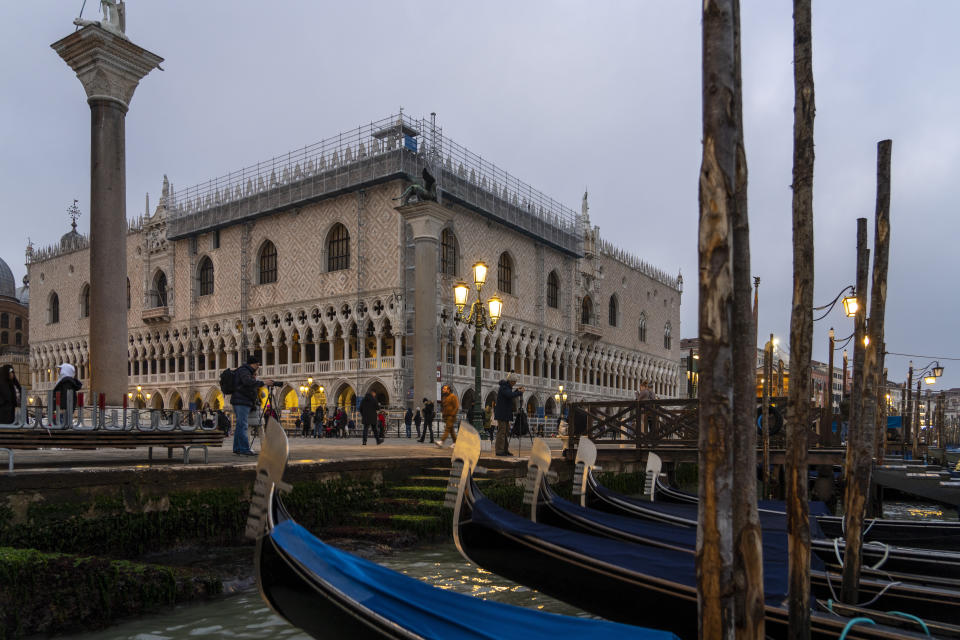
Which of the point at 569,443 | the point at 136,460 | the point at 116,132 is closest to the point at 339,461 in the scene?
the point at 136,460

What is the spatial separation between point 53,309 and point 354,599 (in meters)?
39.5

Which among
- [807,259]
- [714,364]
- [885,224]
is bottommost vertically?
[714,364]

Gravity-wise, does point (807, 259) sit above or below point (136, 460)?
above

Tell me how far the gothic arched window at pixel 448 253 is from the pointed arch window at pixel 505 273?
8.25 feet

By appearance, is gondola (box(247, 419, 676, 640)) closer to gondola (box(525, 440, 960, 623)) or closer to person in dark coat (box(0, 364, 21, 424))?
gondola (box(525, 440, 960, 623))

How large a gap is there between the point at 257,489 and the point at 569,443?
7.47m

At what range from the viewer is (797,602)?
9.37 feet

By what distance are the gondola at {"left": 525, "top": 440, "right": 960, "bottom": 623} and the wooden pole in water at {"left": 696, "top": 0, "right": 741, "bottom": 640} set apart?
3.41ft

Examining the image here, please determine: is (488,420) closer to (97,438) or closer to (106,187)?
(106,187)

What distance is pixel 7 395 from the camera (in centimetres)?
649

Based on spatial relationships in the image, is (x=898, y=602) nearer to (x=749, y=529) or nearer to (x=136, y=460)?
(x=749, y=529)

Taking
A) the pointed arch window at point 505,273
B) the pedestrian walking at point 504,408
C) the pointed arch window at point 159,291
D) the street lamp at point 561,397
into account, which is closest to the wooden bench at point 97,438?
the pedestrian walking at point 504,408

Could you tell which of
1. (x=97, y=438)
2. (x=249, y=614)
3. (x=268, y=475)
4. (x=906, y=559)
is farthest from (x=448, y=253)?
(x=268, y=475)

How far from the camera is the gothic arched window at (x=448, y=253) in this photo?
2499 cm
